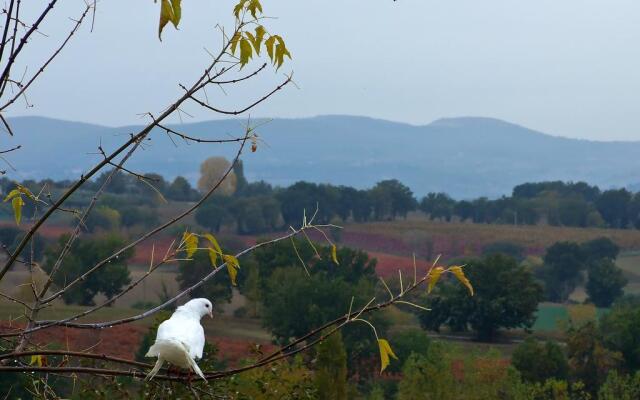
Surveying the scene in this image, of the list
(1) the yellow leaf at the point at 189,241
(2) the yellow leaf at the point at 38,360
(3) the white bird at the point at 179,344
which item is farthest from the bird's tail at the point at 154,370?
(2) the yellow leaf at the point at 38,360

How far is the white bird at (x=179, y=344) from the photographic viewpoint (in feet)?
10.9

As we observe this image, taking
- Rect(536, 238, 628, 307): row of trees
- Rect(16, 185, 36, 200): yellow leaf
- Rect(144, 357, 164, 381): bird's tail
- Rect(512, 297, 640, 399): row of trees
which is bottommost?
Rect(512, 297, 640, 399): row of trees

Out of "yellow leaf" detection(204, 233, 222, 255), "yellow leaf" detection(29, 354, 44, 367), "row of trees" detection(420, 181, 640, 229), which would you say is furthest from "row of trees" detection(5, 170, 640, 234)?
"yellow leaf" detection(204, 233, 222, 255)

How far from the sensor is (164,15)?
109 inches

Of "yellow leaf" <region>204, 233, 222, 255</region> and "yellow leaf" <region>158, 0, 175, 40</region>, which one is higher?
"yellow leaf" <region>158, 0, 175, 40</region>

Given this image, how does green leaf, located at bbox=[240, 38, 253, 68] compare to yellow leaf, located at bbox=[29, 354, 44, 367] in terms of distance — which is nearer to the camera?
green leaf, located at bbox=[240, 38, 253, 68]

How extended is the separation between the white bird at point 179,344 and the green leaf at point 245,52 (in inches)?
33.6

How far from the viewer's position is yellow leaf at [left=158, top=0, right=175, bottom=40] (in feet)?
9.04

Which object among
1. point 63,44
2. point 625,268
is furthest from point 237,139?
point 625,268

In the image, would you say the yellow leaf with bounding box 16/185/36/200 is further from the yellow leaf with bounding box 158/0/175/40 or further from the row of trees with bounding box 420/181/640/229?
the row of trees with bounding box 420/181/640/229

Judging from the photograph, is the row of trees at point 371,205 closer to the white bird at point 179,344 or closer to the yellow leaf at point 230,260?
the white bird at point 179,344

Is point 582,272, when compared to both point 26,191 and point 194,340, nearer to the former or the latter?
point 194,340

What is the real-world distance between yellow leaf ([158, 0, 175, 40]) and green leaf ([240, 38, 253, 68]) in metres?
0.45

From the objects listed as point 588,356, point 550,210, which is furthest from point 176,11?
point 550,210
